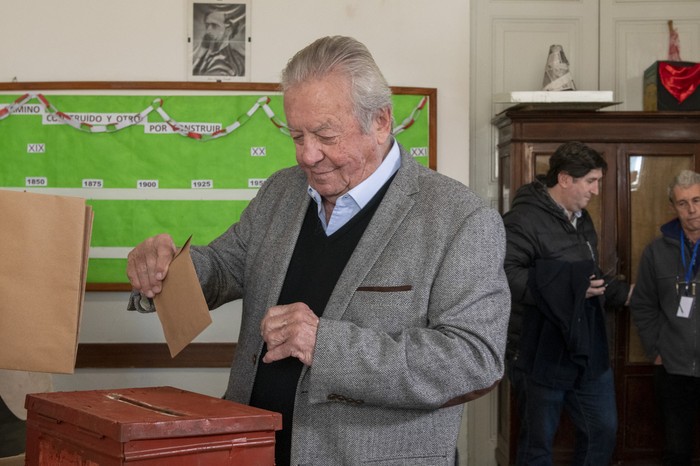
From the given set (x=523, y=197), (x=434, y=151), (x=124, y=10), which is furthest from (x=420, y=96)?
(x=124, y=10)

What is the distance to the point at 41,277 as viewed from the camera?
1.99 meters

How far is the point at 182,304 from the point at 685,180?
3.20 metres

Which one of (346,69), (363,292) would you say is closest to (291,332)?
(363,292)

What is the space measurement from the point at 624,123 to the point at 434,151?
3.21 feet

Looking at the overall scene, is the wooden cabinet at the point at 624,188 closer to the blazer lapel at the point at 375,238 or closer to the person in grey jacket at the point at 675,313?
the person in grey jacket at the point at 675,313

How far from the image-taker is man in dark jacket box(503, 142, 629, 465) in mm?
3881

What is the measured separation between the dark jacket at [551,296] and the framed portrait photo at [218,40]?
1555 mm

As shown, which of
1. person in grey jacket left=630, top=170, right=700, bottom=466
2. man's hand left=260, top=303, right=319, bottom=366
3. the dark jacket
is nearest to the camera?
man's hand left=260, top=303, right=319, bottom=366

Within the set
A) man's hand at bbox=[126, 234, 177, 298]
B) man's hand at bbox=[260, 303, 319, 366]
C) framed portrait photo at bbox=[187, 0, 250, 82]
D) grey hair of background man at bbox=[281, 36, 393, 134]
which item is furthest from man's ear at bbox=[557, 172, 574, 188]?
man's hand at bbox=[260, 303, 319, 366]

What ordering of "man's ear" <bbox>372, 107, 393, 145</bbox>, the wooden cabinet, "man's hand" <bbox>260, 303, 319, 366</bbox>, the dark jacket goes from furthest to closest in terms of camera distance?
the wooden cabinet → the dark jacket → "man's ear" <bbox>372, 107, 393, 145</bbox> → "man's hand" <bbox>260, 303, 319, 366</bbox>

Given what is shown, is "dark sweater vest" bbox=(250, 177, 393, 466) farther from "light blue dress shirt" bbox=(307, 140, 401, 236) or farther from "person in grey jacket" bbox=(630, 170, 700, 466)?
"person in grey jacket" bbox=(630, 170, 700, 466)

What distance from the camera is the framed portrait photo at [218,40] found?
4.58m

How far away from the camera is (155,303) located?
1995 millimetres

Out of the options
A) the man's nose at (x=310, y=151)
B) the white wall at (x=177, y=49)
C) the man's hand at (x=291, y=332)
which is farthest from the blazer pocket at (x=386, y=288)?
the white wall at (x=177, y=49)
